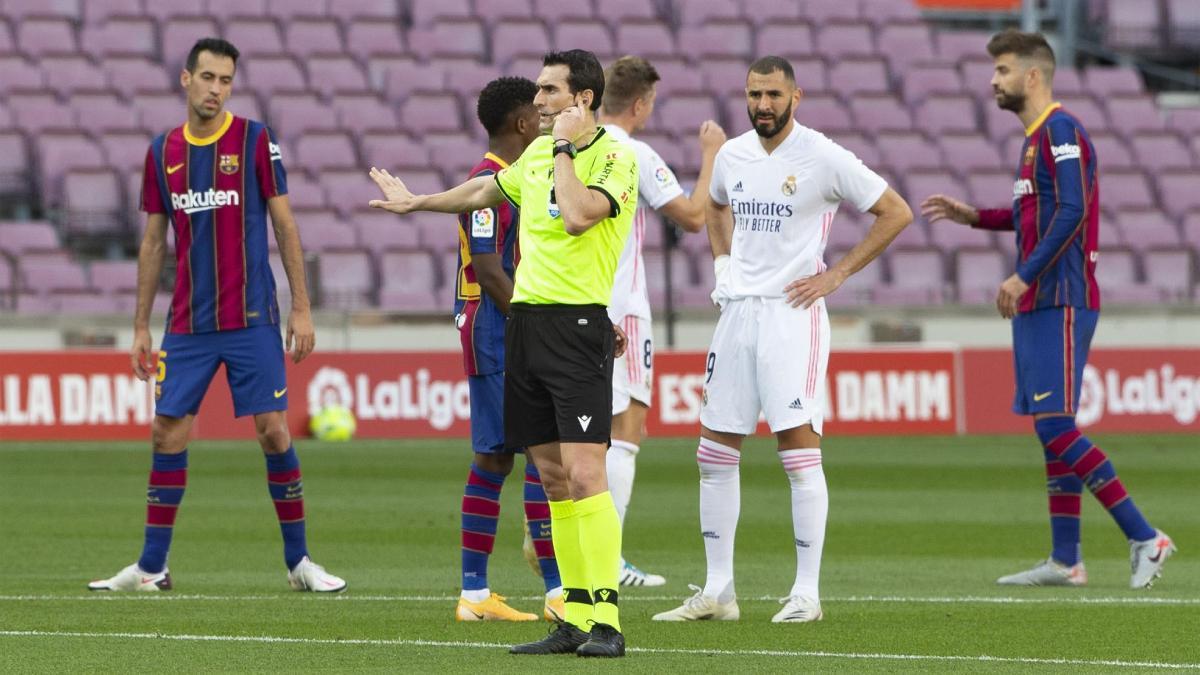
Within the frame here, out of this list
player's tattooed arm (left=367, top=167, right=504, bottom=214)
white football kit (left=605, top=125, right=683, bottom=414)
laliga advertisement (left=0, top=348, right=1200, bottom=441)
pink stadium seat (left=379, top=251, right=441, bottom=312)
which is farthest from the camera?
pink stadium seat (left=379, top=251, right=441, bottom=312)

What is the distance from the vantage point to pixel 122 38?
2577 cm

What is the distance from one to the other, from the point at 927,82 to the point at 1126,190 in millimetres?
3169

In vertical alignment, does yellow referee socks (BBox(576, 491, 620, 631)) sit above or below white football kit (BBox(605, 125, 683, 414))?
below

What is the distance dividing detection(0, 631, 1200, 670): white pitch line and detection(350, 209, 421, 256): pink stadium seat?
1612 centimetres

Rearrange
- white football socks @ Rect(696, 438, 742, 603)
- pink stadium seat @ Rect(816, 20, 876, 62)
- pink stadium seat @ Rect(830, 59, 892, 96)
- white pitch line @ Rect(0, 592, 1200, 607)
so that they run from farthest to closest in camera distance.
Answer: pink stadium seat @ Rect(816, 20, 876, 62) < pink stadium seat @ Rect(830, 59, 892, 96) < white pitch line @ Rect(0, 592, 1200, 607) < white football socks @ Rect(696, 438, 742, 603)

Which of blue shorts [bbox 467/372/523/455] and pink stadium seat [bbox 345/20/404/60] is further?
pink stadium seat [bbox 345/20/404/60]

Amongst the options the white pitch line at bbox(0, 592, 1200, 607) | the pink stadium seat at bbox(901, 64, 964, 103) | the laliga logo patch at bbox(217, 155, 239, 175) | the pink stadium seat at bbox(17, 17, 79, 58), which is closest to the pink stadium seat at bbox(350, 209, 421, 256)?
the pink stadium seat at bbox(17, 17, 79, 58)

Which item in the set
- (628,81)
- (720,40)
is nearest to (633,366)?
(628,81)

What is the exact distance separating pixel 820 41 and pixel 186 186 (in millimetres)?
20275

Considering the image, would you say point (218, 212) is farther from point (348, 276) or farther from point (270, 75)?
point (270, 75)

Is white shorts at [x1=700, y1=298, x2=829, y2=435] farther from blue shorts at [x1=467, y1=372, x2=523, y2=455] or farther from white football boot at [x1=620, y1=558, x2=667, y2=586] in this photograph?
white football boot at [x1=620, y1=558, x2=667, y2=586]

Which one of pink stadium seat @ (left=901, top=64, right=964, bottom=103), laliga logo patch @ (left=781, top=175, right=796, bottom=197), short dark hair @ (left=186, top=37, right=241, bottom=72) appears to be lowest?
laliga logo patch @ (left=781, top=175, right=796, bottom=197)

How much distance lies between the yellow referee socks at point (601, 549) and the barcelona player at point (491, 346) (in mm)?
1023

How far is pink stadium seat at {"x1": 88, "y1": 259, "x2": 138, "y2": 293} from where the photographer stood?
21.9 m
